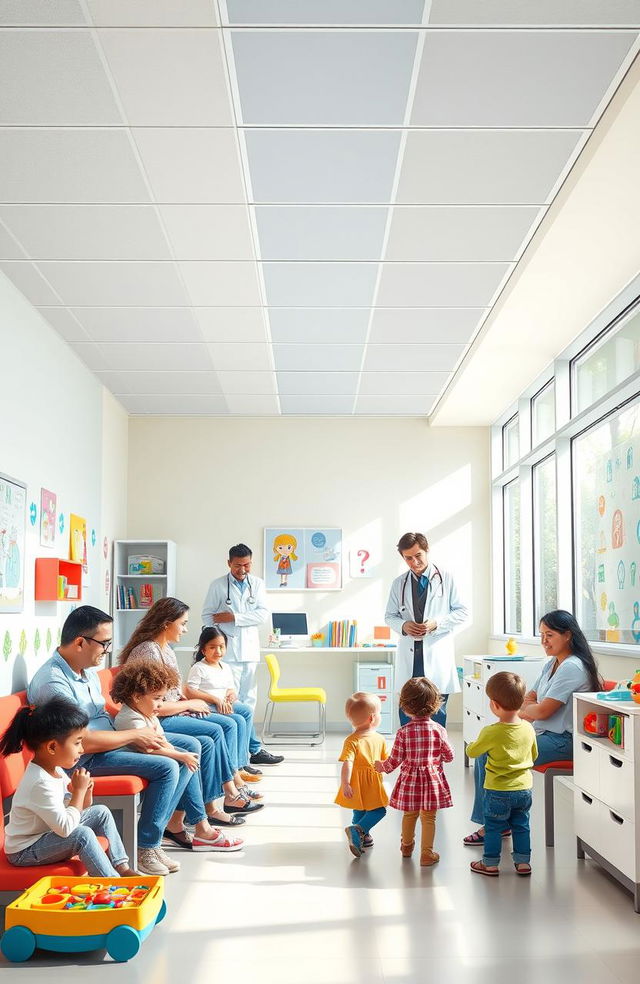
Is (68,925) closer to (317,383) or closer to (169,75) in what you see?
(169,75)

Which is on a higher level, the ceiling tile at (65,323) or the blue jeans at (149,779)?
the ceiling tile at (65,323)

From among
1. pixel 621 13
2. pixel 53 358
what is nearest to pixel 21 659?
pixel 53 358

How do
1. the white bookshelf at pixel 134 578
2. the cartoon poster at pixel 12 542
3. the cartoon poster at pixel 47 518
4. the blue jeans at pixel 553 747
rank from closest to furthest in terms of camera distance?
the blue jeans at pixel 553 747, the cartoon poster at pixel 12 542, the cartoon poster at pixel 47 518, the white bookshelf at pixel 134 578

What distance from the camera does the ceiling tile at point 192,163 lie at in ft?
12.3

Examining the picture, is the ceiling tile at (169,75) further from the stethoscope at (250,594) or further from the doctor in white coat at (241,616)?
the stethoscope at (250,594)

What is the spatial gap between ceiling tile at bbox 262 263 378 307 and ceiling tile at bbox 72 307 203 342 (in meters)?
0.66

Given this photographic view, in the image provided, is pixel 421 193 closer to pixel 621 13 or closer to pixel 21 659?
pixel 621 13

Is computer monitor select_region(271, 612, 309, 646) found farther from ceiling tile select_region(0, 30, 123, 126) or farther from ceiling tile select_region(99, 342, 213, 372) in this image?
ceiling tile select_region(0, 30, 123, 126)

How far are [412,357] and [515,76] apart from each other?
366 cm

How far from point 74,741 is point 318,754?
14.3 feet

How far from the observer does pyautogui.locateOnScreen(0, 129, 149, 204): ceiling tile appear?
3746mm

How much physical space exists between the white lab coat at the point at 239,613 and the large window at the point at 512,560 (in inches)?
103

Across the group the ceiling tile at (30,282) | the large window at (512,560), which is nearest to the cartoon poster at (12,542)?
the ceiling tile at (30,282)

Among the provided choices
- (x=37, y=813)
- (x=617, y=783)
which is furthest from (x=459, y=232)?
(x=37, y=813)
